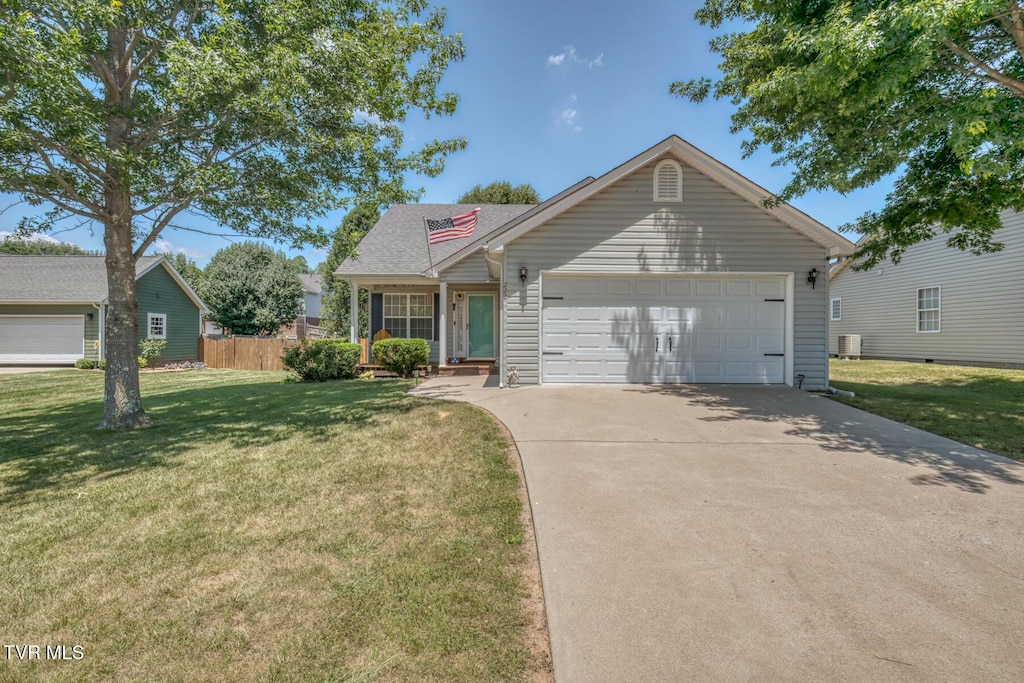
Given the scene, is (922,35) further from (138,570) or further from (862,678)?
(138,570)

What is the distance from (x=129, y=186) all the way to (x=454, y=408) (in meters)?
5.46

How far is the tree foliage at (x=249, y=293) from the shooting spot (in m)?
23.9

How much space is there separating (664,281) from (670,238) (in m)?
0.89

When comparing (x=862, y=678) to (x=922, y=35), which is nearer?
(x=862, y=678)

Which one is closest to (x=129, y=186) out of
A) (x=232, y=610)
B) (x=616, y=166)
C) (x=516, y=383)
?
(x=232, y=610)

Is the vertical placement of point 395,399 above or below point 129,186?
below

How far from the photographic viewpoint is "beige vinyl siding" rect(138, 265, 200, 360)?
777 inches

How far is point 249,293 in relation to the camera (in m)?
24.0

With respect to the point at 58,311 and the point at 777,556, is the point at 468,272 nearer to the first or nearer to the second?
the point at 777,556

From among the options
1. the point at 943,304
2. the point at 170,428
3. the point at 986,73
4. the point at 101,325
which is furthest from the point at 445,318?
the point at 943,304

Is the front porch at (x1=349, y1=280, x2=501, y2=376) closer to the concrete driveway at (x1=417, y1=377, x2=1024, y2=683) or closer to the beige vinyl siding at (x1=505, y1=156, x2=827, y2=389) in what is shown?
the beige vinyl siding at (x1=505, y1=156, x2=827, y2=389)

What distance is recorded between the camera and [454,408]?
7355mm

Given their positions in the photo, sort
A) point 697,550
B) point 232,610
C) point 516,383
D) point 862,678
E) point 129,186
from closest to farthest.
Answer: point 862,678 → point 232,610 → point 697,550 → point 129,186 → point 516,383

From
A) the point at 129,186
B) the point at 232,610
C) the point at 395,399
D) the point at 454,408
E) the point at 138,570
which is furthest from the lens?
the point at 395,399
